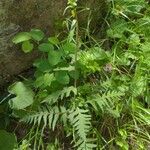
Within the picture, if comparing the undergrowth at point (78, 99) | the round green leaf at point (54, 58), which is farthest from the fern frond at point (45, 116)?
the round green leaf at point (54, 58)

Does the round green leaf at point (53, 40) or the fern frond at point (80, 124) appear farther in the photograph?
A: the round green leaf at point (53, 40)

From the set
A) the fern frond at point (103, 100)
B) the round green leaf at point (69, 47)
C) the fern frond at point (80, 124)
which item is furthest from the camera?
the round green leaf at point (69, 47)

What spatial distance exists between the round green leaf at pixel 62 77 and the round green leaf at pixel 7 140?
40 centimetres

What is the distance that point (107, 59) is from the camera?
2441mm

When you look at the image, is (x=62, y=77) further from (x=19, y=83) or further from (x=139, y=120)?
Answer: (x=139, y=120)

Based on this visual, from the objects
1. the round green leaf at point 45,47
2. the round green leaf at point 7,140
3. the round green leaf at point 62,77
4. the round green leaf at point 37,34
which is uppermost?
the round green leaf at point 37,34

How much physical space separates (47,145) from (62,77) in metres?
0.40

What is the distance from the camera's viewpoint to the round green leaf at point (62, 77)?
2.21 metres

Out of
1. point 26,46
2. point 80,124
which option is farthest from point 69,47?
point 80,124

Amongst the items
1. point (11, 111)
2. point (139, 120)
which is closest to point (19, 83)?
point (11, 111)

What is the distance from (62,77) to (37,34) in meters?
0.29

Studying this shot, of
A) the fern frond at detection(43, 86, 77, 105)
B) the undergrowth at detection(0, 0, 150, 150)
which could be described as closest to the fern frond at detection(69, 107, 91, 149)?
the undergrowth at detection(0, 0, 150, 150)

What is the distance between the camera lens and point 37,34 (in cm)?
227

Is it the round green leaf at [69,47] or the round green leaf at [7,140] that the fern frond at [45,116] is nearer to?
the round green leaf at [7,140]
